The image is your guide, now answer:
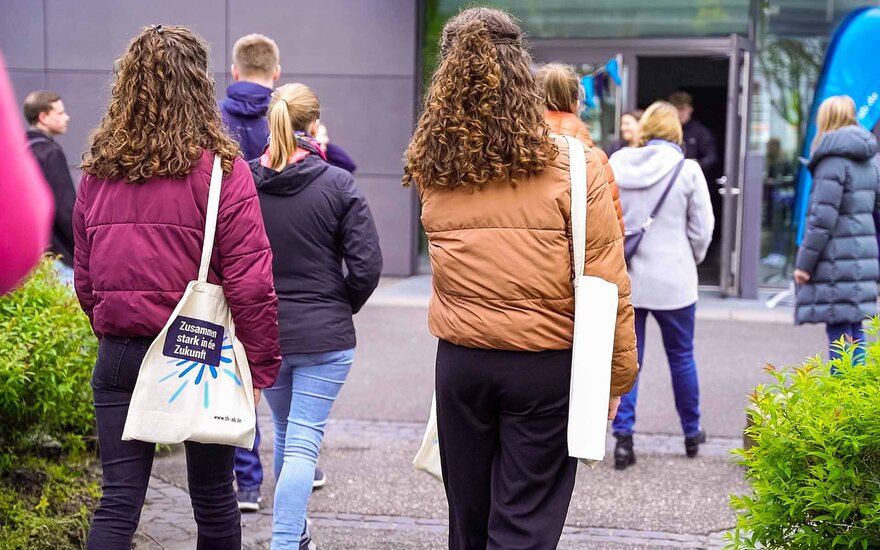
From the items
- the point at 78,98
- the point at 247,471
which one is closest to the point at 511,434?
the point at 247,471

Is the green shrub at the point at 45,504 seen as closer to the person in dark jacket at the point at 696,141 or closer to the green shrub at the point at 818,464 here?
the green shrub at the point at 818,464

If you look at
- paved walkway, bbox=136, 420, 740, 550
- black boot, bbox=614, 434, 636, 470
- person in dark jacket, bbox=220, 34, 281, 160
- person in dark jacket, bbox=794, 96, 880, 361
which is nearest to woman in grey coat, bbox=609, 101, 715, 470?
black boot, bbox=614, 434, 636, 470

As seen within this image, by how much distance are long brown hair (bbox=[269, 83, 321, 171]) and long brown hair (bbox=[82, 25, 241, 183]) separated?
27.0 inches

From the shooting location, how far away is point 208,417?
11.2 ft

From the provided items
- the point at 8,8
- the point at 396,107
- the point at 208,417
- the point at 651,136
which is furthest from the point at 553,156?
the point at 8,8

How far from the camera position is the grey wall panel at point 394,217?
41.4 feet

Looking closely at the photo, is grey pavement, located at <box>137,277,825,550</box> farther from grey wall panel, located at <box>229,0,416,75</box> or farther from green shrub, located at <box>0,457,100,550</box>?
grey wall panel, located at <box>229,0,416,75</box>

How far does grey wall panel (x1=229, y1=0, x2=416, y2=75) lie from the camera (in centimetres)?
1240

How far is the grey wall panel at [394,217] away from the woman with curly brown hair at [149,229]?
9073mm

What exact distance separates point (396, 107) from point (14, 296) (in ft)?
27.2

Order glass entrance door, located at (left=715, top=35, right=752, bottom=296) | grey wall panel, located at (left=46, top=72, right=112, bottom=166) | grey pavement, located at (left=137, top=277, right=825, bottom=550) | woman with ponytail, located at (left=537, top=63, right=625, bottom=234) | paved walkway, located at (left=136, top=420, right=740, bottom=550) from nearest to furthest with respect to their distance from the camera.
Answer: woman with ponytail, located at (left=537, top=63, right=625, bottom=234) < paved walkway, located at (left=136, top=420, right=740, bottom=550) < grey pavement, located at (left=137, top=277, right=825, bottom=550) < glass entrance door, located at (left=715, top=35, right=752, bottom=296) < grey wall panel, located at (left=46, top=72, right=112, bottom=166)

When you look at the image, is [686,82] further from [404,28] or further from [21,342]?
[21,342]

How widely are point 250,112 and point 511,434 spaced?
8.13 ft

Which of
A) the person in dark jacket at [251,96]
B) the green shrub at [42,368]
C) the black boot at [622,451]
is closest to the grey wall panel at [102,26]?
the person in dark jacket at [251,96]
